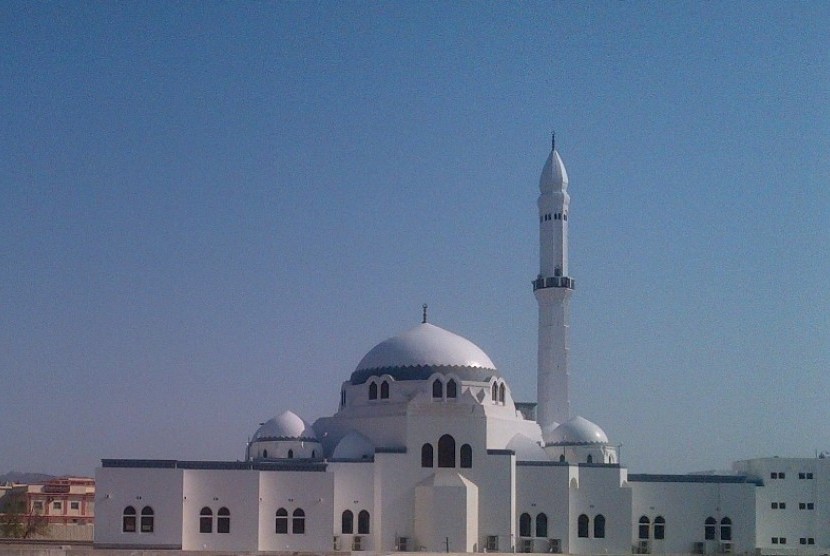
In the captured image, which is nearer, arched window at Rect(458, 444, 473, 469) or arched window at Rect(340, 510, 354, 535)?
arched window at Rect(340, 510, 354, 535)

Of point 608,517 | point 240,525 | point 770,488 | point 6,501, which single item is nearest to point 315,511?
point 240,525

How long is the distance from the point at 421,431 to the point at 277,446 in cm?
799

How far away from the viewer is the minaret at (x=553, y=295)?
55812 millimetres

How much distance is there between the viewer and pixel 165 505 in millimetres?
44281

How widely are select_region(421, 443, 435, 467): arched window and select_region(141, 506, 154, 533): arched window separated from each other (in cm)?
1112

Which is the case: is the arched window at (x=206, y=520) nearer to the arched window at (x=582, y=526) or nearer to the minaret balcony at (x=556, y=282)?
the arched window at (x=582, y=526)

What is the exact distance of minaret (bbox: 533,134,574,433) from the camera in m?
55.8

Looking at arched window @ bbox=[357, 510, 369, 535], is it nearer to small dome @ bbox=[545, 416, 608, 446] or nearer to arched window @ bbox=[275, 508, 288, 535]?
arched window @ bbox=[275, 508, 288, 535]

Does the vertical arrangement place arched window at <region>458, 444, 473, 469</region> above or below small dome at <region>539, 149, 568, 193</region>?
below

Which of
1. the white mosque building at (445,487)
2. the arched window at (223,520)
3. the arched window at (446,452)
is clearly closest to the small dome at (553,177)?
the white mosque building at (445,487)

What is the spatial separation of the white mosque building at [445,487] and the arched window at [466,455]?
0.06 metres

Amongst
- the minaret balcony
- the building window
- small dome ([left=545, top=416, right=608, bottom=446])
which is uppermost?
the minaret balcony

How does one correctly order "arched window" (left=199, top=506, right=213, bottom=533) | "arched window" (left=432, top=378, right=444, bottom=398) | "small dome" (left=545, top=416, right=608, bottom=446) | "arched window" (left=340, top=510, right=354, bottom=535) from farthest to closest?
"small dome" (left=545, top=416, right=608, bottom=446) < "arched window" (left=432, top=378, right=444, bottom=398) < "arched window" (left=340, top=510, right=354, bottom=535) < "arched window" (left=199, top=506, right=213, bottom=533)

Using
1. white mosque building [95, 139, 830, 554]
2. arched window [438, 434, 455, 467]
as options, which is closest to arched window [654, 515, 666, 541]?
white mosque building [95, 139, 830, 554]
